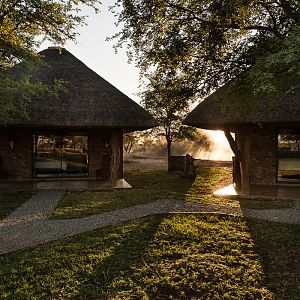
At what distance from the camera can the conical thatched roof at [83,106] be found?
1309 centimetres

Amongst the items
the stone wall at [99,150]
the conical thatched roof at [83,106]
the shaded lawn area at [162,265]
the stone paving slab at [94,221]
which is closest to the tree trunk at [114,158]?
the conical thatched roof at [83,106]

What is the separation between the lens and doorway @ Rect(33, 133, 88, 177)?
15.1 m

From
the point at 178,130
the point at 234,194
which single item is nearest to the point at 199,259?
the point at 234,194

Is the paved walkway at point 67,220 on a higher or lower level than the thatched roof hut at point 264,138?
lower

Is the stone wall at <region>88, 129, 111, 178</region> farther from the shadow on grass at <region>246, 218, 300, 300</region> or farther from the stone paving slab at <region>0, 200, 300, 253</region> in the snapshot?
the shadow on grass at <region>246, 218, 300, 300</region>

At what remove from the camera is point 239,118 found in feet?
41.9

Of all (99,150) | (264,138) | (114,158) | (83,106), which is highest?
(83,106)

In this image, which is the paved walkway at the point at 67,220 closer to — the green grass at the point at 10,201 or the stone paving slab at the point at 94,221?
the stone paving slab at the point at 94,221

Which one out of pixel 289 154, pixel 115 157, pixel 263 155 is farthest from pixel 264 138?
pixel 115 157

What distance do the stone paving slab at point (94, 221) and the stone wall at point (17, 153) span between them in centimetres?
741

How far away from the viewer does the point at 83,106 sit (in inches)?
542

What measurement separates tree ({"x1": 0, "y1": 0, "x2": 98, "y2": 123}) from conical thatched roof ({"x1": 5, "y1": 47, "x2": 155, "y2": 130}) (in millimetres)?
1932

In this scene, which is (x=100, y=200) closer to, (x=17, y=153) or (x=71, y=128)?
(x=71, y=128)

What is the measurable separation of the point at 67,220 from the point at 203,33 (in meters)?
5.31
